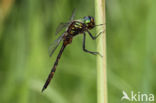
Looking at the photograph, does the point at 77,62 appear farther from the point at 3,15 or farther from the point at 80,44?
the point at 3,15

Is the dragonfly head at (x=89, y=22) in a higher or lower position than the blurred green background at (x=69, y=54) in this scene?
higher

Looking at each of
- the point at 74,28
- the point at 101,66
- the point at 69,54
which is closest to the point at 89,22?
the point at 74,28

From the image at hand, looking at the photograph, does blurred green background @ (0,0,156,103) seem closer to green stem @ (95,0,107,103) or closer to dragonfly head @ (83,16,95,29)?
dragonfly head @ (83,16,95,29)

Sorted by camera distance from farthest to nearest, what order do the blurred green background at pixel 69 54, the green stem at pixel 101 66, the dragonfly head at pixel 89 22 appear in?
the blurred green background at pixel 69 54 < the dragonfly head at pixel 89 22 < the green stem at pixel 101 66

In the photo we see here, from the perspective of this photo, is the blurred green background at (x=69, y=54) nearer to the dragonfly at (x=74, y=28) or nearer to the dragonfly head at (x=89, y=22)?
the dragonfly at (x=74, y=28)

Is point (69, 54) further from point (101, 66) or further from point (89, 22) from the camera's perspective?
point (101, 66)

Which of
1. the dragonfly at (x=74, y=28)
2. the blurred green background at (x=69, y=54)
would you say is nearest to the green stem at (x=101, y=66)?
the dragonfly at (x=74, y=28)

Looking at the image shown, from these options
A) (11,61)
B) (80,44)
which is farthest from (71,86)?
(11,61)

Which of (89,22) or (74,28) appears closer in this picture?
(89,22)

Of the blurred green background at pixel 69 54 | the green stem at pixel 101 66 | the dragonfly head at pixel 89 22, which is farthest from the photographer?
the blurred green background at pixel 69 54
